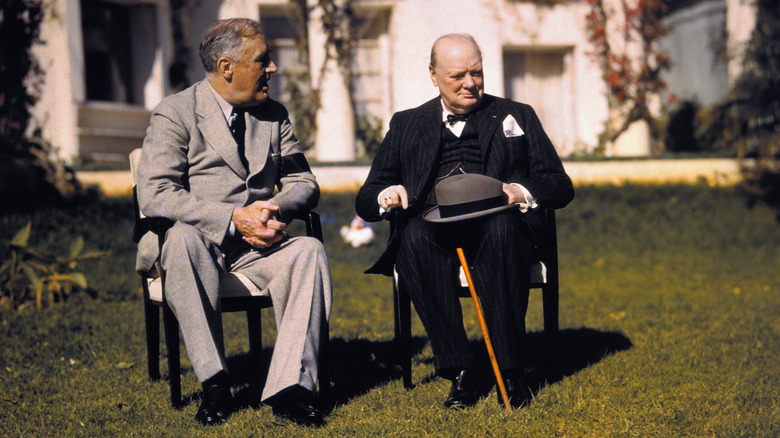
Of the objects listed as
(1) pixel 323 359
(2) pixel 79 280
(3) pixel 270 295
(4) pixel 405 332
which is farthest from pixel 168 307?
(2) pixel 79 280

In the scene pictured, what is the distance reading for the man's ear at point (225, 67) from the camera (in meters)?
3.34

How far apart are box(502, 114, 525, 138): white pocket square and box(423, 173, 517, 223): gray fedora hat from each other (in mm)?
387

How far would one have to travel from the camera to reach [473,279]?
3355 millimetres

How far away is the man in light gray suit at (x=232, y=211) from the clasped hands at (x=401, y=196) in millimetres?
306

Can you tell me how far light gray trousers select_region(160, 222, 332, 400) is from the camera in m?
3.05

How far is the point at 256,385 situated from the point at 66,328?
1652 millimetres

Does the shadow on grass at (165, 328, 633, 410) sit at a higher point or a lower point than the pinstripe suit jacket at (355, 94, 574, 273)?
lower

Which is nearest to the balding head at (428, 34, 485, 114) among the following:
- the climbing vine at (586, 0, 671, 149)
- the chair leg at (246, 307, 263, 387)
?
the chair leg at (246, 307, 263, 387)

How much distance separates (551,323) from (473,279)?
471 mm

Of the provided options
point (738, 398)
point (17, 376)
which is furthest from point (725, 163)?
point (17, 376)

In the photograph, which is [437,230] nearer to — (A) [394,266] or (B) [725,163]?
(A) [394,266]

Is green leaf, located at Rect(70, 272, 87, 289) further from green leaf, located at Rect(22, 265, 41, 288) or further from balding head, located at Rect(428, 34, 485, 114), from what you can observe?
balding head, located at Rect(428, 34, 485, 114)

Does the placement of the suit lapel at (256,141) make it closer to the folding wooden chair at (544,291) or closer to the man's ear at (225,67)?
the man's ear at (225,67)

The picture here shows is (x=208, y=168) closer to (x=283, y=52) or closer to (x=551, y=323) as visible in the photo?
(x=551, y=323)
